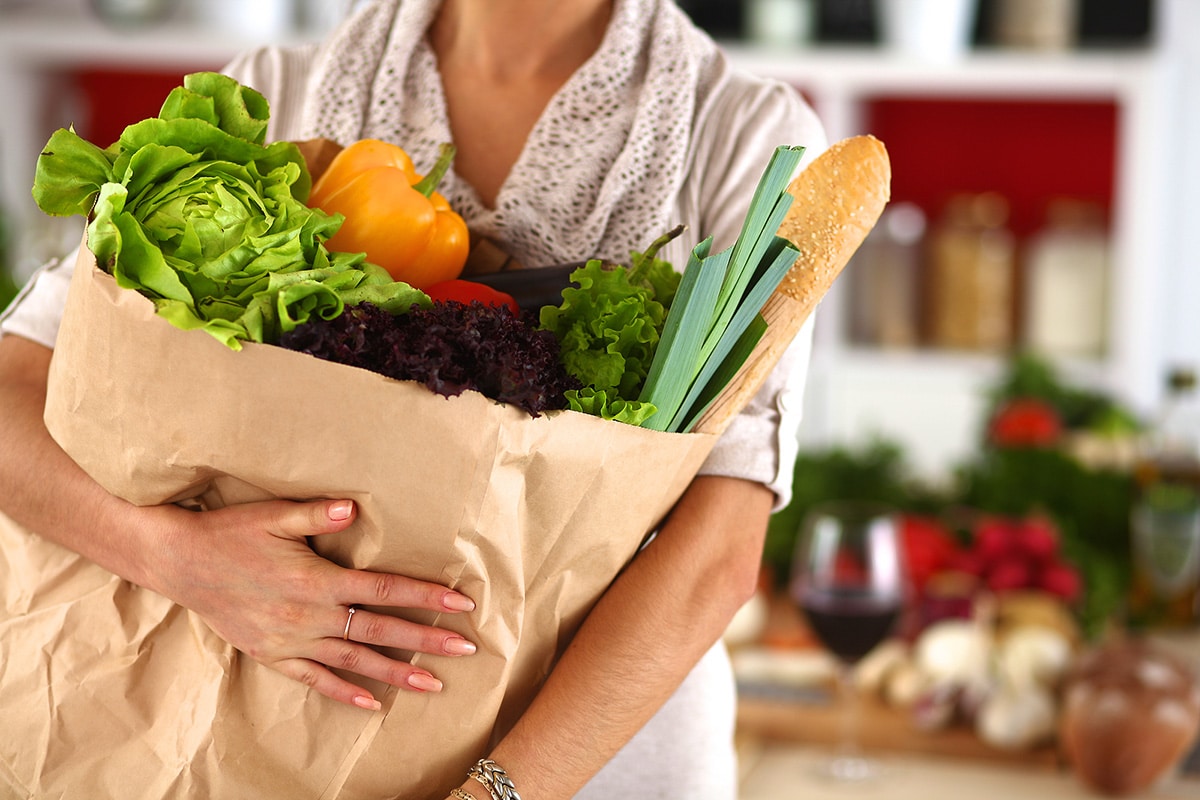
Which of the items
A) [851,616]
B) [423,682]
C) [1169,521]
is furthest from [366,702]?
[1169,521]

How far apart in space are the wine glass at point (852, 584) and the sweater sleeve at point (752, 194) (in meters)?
0.52

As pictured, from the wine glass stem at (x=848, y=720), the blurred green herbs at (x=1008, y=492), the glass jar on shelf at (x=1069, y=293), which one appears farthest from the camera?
the glass jar on shelf at (x=1069, y=293)

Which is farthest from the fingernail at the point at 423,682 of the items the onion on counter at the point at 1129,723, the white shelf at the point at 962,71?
the white shelf at the point at 962,71

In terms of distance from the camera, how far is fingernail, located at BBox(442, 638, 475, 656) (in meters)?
0.80

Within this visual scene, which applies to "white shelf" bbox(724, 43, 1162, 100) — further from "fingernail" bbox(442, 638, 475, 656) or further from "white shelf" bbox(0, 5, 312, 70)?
"fingernail" bbox(442, 638, 475, 656)

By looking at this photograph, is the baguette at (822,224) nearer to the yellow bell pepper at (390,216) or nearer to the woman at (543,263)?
the woman at (543,263)

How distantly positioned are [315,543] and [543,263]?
1.12 ft

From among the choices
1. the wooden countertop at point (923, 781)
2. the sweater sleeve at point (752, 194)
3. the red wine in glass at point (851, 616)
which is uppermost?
the sweater sleeve at point (752, 194)

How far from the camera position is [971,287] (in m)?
3.03

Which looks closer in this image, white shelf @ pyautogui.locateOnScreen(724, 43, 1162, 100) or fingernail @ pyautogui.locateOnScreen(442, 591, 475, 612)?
fingernail @ pyautogui.locateOnScreen(442, 591, 475, 612)

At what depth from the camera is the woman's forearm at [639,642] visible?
2.82ft

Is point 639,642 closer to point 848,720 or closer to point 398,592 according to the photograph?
point 398,592

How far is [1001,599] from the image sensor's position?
73.6 inches

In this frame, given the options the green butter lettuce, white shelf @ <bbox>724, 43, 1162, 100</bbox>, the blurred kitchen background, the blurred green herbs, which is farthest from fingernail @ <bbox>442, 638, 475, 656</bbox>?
white shelf @ <bbox>724, 43, 1162, 100</bbox>
